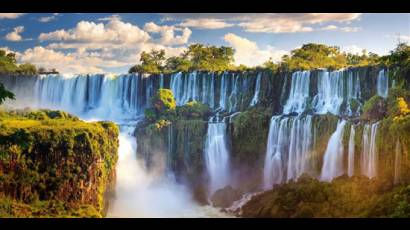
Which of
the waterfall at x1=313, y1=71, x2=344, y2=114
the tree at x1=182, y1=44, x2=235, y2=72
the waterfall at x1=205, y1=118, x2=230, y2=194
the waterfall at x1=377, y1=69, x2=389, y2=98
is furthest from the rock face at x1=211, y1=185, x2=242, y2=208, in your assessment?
the waterfall at x1=377, y1=69, x2=389, y2=98

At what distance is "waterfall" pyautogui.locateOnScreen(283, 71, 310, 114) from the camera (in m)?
15.6

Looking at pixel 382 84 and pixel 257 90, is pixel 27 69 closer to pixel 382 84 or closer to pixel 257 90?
pixel 257 90

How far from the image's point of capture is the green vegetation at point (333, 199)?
10.6m

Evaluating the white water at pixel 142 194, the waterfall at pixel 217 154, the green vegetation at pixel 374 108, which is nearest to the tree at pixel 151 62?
the white water at pixel 142 194

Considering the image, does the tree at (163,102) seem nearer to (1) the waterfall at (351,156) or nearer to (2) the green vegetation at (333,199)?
(2) the green vegetation at (333,199)

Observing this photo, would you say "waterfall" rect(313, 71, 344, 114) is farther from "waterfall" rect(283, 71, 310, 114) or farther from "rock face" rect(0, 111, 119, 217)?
"rock face" rect(0, 111, 119, 217)

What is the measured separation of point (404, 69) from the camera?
42.3ft

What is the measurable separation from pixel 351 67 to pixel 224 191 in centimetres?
462

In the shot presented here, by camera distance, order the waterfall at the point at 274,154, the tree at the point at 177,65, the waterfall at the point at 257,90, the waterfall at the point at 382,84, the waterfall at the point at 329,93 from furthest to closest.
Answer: the tree at the point at 177,65, the waterfall at the point at 257,90, the waterfall at the point at 329,93, the waterfall at the point at 274,154, the waterfall at the point at 382,84

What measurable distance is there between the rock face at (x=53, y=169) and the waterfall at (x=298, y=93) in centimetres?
543

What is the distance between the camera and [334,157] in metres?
13.1

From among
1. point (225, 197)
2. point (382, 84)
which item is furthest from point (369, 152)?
point (225, 197)
